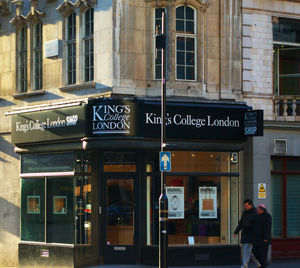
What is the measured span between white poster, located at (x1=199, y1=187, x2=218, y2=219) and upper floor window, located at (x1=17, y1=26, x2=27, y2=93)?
657 cm

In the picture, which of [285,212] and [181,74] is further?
[285,212]

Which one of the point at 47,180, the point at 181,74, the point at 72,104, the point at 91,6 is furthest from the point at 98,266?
the point at 91,6

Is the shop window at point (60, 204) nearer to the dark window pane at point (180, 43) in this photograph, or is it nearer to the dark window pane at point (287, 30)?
the dark window pane at point (180, 43)

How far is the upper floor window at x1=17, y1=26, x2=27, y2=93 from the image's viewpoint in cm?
2203

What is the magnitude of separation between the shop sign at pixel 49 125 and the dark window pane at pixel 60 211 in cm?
131

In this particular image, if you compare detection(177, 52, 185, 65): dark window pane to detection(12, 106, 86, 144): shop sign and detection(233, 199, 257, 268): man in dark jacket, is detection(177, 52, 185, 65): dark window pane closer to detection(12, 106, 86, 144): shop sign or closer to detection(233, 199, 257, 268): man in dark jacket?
detection(12, 106, 86, 144): shop sign

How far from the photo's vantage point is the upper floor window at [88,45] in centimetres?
1998

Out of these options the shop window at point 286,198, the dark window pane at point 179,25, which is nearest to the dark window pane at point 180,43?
the dark window pane at point 179,25

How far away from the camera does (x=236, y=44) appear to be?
2052 centimetres

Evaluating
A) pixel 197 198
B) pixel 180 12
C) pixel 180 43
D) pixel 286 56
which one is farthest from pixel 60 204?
pixel 286 56

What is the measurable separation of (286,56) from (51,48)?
7295 millimetres

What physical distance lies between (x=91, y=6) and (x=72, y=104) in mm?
2872

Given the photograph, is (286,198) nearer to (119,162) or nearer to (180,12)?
(119,162)

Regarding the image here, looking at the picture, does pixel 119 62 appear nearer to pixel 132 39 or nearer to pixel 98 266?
pixel 132 39
